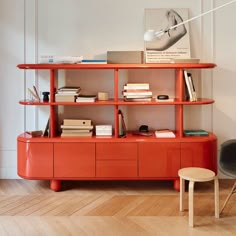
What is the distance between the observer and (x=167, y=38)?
4.12 m

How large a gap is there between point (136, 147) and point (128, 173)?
1.02ft

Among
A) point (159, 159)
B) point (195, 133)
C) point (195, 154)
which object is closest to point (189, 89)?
point (195, 133)

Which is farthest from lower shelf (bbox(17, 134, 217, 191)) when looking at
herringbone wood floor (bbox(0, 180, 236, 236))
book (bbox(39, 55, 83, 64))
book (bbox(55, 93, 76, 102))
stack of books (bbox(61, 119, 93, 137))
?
book (bbox(39, 55, 83, 64))

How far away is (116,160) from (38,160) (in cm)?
88

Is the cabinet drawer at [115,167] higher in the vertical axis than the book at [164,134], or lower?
lower

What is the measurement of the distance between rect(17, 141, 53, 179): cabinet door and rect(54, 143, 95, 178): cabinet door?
0.07 metres

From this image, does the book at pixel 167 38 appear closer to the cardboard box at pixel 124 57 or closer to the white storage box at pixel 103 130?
the cardboard box at pixel 124 57

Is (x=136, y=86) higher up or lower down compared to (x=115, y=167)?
higher up

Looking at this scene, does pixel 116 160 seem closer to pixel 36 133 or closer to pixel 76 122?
pixel 76 122

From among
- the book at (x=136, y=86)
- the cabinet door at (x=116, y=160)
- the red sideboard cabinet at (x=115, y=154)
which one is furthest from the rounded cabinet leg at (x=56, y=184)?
the book at (x=136, y=86)

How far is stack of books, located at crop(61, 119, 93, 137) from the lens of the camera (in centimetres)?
389

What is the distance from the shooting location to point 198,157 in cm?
378

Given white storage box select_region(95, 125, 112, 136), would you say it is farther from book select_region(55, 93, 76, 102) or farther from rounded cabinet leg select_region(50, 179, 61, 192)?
rounded cabinet leg select_region(50, 179, 61, 192)

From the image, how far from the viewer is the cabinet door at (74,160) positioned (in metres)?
3.80
